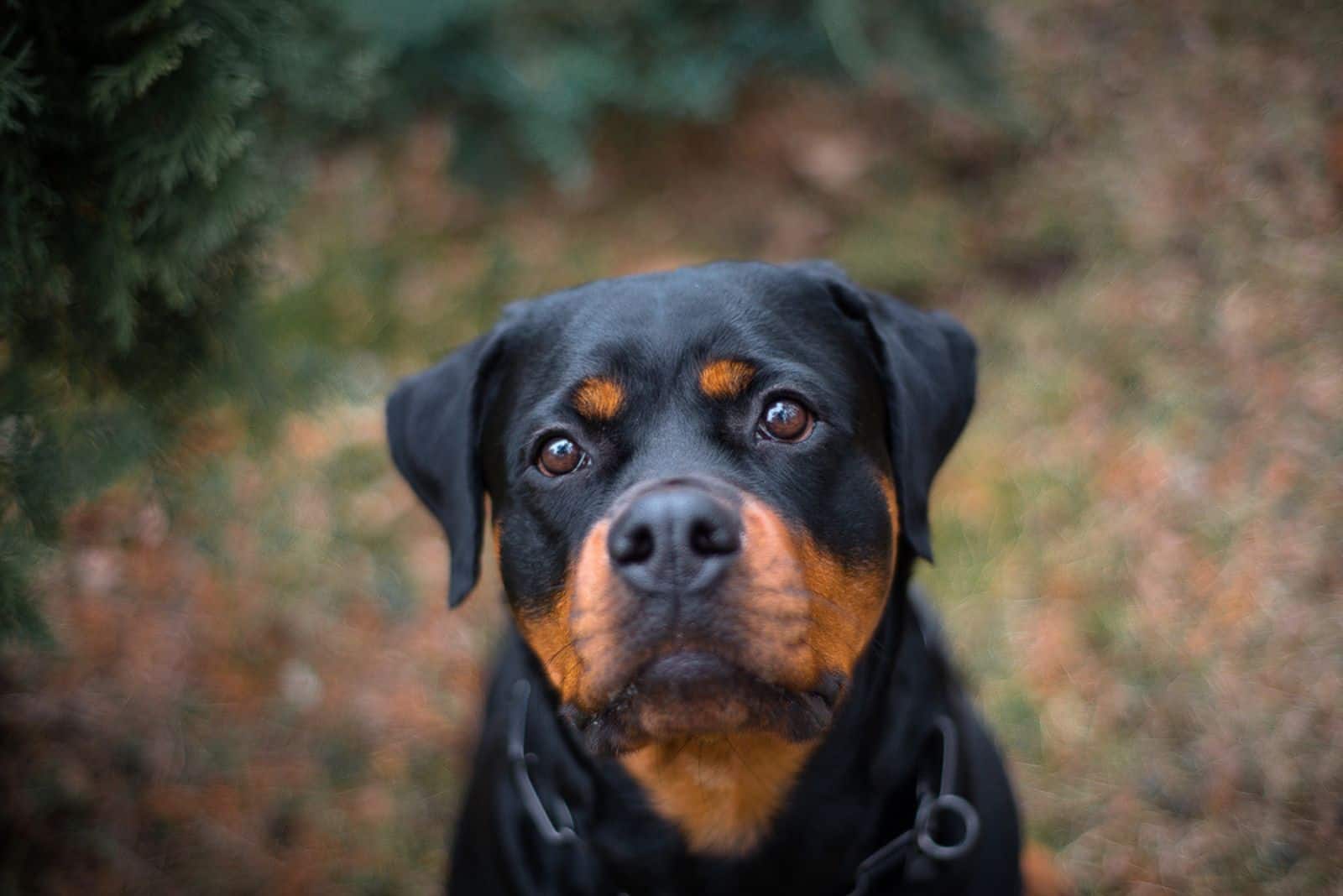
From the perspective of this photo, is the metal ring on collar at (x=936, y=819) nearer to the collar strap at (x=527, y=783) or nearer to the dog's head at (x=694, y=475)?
the dog's head at (x=694, y=475)

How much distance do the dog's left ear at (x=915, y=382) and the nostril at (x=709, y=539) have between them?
22.8 inches

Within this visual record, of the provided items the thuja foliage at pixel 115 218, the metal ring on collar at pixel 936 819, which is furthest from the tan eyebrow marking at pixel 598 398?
the metal ring on collar at pixel 936 819

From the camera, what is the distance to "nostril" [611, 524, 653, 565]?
1646mm

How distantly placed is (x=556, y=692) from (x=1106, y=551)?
2259 mm

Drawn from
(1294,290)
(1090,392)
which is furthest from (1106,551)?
(1294,290)

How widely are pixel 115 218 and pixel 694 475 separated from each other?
1381 mm

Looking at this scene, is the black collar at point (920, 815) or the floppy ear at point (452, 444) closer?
the black collar at point (920, 815)

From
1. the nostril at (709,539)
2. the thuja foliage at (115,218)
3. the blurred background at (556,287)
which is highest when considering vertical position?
the thuja foliage at (115,218)

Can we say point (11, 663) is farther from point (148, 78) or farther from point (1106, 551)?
point (1106, 551)

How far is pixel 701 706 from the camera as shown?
1.71 metres

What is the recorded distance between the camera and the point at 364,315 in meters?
4.65

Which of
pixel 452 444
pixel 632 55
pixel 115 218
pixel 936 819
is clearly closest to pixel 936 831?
pixel 936 819

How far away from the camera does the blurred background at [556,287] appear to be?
2.34m

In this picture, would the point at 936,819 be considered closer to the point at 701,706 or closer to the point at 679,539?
the point at 701,706
